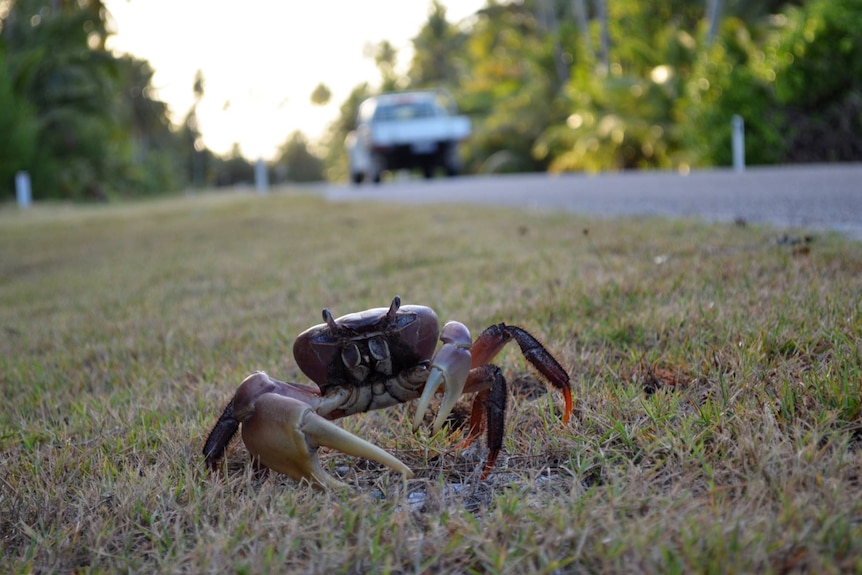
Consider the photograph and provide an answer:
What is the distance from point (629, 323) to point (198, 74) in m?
92.8

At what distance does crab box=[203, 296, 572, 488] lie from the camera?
1930 mm

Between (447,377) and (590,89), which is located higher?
(590,89)

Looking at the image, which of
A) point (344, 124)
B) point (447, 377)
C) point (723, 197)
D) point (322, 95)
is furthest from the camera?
point (322, 95)

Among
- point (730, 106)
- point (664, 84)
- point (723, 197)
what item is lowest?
point (723, 197)

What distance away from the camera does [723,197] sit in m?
7.56

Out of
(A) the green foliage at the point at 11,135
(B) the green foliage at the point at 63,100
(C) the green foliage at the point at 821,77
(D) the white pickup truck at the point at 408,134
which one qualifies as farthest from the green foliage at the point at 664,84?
(A) the green foliage at the point at 11,135

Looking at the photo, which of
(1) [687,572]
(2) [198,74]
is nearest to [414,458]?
(1) [687,572]

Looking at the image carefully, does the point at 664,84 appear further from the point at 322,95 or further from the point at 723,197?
the point at 322,95

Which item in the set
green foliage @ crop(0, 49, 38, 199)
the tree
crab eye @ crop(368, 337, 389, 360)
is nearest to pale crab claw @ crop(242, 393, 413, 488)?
crab eye @ crop(368, 337, 389, 360)

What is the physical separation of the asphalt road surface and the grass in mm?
1165

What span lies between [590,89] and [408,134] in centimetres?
734

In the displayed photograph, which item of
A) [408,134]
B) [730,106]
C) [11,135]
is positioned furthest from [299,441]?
[11,135]

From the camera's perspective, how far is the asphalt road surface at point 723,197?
5535 millimetres

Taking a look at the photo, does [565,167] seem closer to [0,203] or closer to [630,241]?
[0,203]
